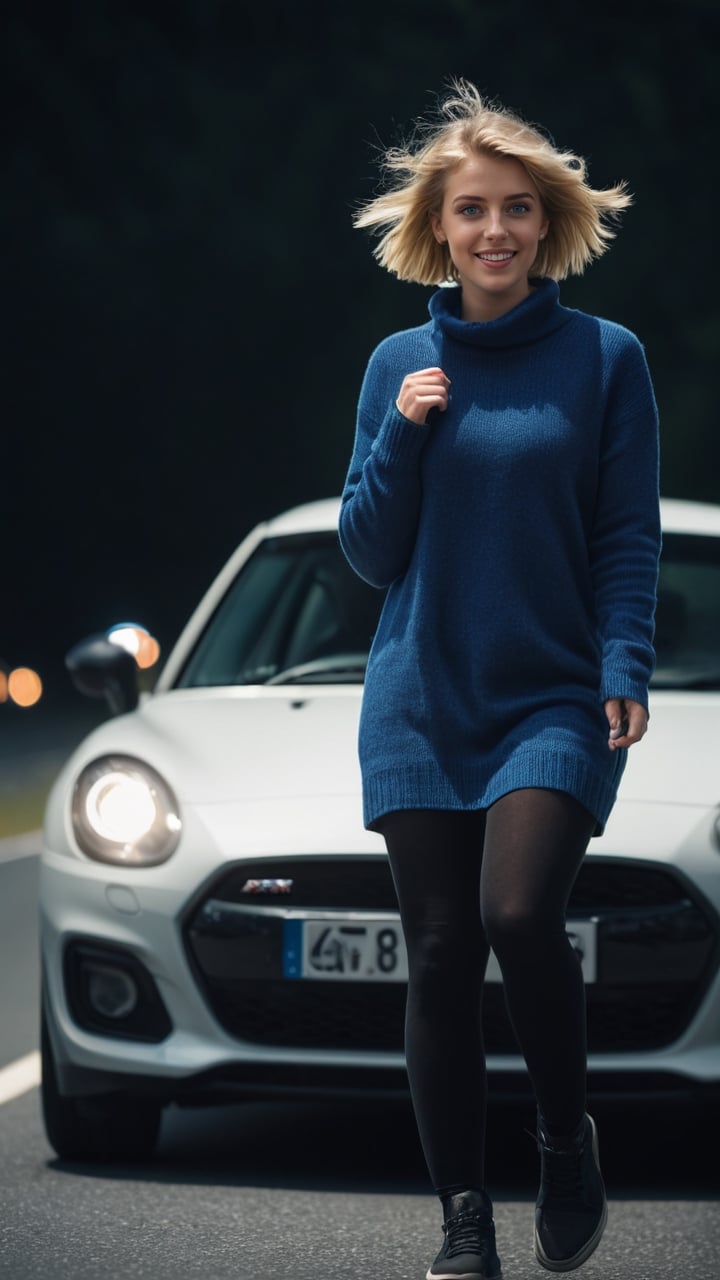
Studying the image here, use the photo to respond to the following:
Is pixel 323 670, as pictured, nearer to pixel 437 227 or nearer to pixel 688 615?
pixel 688 615

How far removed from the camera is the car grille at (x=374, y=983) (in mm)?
4527

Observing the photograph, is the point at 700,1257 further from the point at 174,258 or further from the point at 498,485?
the point at 174,258

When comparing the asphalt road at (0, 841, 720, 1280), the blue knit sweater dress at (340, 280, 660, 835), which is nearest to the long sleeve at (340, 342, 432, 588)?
the blue knit sweater dress at (340, 280, 660, 835)

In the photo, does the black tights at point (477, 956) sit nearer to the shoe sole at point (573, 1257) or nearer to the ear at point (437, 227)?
the shoe sole at point (573, 1257)

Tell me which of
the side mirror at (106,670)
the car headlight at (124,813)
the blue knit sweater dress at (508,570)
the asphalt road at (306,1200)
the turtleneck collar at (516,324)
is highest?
the turtleneck collar at (516,324)

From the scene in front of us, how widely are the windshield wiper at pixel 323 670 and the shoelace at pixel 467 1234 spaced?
2250 mm

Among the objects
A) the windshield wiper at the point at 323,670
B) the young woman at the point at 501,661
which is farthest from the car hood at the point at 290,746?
the young woman at the point at 501,661

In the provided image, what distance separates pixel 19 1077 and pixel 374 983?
1642 millimetres

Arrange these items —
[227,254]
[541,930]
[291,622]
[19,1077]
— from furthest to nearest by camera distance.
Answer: [227,254]
[291,622]
[19,1077]
[541,930]

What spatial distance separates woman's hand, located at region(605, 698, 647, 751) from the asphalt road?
103 centimetres

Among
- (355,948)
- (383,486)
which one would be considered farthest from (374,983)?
(383,486)

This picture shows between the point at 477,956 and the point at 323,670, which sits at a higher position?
the point at 477,956

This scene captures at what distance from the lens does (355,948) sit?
14.9 ft

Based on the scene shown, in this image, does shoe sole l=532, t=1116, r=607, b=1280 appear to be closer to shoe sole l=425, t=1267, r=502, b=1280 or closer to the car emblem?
shoe sole l=425, t=1267, r=502, b=1280
